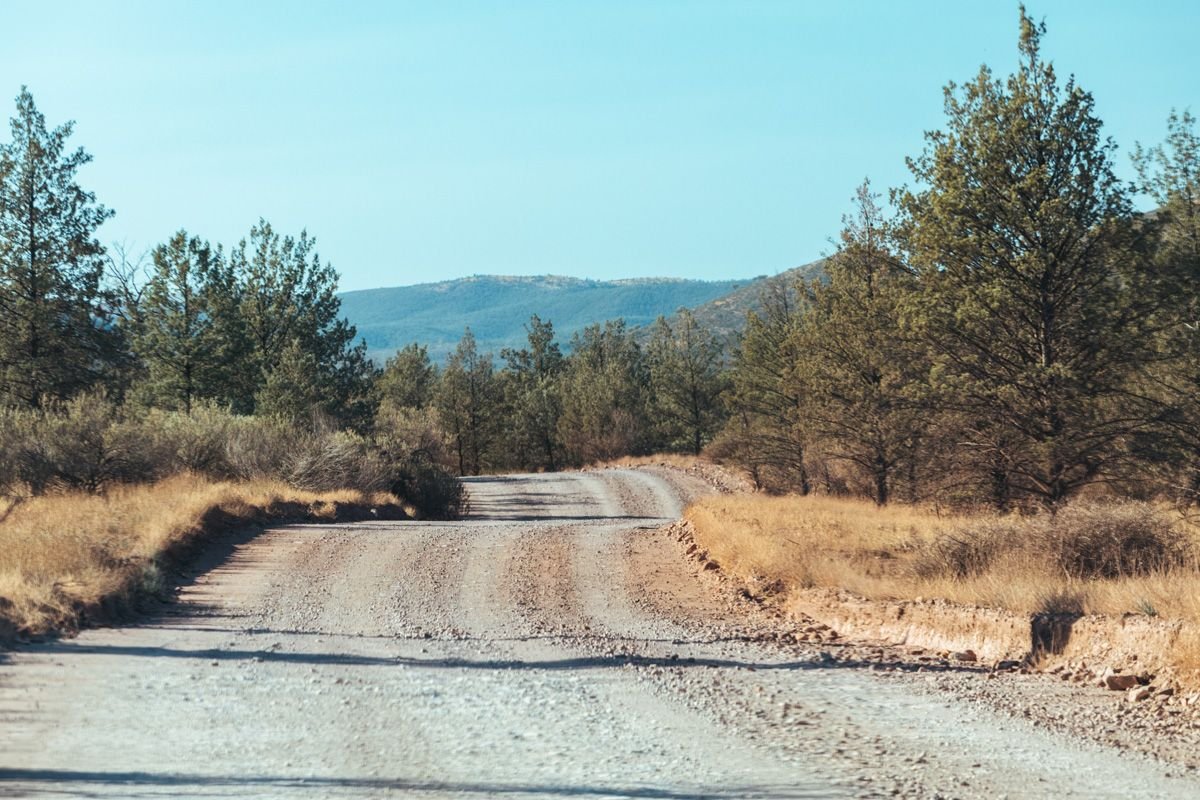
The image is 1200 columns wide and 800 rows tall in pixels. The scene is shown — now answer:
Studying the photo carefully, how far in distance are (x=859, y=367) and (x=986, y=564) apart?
17.2 meters

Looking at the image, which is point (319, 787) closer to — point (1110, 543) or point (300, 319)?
point (1110, 543)

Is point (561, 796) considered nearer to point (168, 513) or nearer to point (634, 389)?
point (168, 513)

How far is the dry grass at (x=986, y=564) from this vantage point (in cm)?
1123

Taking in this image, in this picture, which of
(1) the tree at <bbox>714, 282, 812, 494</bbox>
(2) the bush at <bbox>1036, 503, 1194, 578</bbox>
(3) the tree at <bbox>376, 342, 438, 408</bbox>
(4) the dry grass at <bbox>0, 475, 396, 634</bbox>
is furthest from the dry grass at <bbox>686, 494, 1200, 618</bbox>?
(3) the tree at <bbox>376, 342, 438, 408</bbox>

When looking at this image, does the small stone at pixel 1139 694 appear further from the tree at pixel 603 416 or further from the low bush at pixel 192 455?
the tree at pixel 603 416

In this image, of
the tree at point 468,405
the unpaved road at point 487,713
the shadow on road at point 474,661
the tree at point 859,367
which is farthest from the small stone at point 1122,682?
the tree at point 468,405

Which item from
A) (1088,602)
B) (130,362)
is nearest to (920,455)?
(1088,602)

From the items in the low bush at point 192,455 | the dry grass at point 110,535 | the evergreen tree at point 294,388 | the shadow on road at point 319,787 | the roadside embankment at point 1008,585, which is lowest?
the roadside embankment at point 1008,585

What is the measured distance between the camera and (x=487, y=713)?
314 inches

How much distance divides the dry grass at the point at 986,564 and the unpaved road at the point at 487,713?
5.19 ft

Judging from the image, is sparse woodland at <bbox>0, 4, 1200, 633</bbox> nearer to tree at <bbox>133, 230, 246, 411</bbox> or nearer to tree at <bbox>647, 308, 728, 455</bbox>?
tree at <bbox>133, 230, 246, 411</bbox>

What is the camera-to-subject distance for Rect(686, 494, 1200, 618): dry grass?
1123 centimetres

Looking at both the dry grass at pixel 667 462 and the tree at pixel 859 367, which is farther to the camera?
the dry grass at pixel 667 462

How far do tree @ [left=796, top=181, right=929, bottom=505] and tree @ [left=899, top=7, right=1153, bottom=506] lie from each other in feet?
20.3
